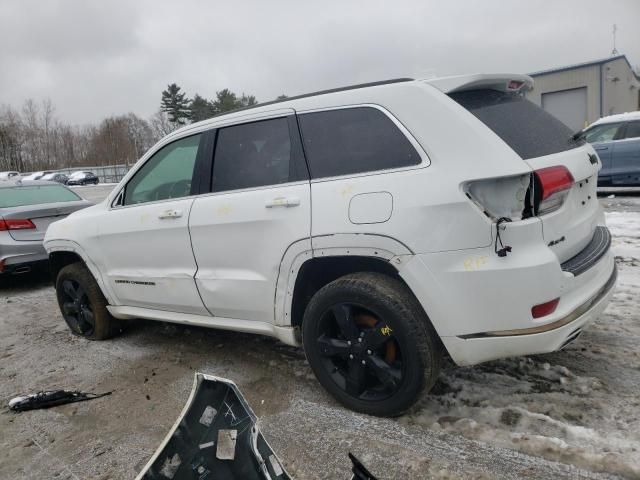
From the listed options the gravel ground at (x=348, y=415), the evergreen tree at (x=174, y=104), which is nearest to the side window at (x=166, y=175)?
the gravel ground at (x=348, y=415)

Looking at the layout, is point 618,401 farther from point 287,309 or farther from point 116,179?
point 116,179

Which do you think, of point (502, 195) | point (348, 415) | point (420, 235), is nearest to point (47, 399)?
point (348, 415)

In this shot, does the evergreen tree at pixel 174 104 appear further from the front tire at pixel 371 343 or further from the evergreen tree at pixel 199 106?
the front tire at pixel 371 343

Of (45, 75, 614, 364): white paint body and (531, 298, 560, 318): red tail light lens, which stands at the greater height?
(45, 75, 614, 364): white paint body

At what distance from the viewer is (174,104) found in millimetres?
68875

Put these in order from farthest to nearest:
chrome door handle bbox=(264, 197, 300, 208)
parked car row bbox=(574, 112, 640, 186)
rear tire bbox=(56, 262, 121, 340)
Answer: parked car row bbox=(574, 112, 640, 186), rear tire bbox=(56, 262, 121, 340), chrome door handle bbox=(264, 197, 300, 208)

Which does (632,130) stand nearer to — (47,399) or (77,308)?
(77,308)

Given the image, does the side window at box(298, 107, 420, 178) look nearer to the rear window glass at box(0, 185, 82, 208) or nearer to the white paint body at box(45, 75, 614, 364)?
the white paint body at box(45, 75, 614, 364)

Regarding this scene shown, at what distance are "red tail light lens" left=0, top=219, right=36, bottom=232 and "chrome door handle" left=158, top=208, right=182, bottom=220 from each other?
3.76 m

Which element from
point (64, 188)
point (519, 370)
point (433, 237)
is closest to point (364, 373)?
point (433, 237)

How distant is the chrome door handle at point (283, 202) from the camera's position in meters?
2.87

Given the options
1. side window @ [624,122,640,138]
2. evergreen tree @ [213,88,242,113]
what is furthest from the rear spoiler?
evergreen tree @ [213,88,242,113]

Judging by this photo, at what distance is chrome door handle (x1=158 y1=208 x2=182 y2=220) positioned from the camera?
11.3 feet

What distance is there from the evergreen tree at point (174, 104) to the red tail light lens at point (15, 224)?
65247 mm
